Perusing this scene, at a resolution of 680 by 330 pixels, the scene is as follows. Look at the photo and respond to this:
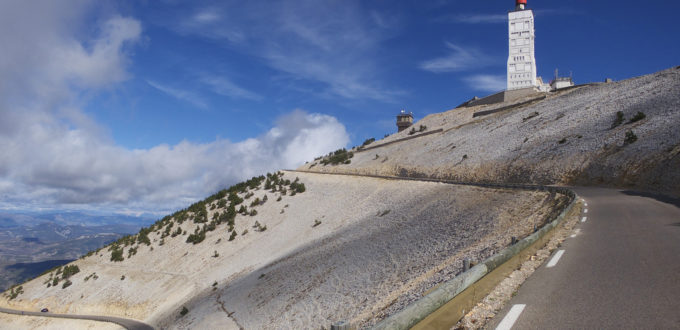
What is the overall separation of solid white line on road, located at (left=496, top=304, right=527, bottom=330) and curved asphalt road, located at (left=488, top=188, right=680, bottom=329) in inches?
0.5

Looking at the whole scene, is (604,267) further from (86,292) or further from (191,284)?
(86,292)

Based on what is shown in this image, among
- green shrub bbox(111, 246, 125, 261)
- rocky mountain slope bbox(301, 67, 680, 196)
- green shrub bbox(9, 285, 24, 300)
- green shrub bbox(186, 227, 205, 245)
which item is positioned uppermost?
rocky mountain slope bbox(301, 67, 680, 196)

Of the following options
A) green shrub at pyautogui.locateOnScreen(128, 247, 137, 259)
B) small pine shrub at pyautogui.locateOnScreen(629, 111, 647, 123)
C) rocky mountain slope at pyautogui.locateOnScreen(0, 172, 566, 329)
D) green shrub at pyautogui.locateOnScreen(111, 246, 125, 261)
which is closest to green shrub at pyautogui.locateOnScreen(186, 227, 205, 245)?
rocky mountain slope at pyautogui.locateOnScreen(0, 172, 566, 329)

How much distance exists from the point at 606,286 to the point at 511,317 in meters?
2.34

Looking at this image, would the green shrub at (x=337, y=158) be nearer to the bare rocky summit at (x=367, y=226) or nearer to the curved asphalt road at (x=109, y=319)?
the bare rocky summit at (x=367, y=226)

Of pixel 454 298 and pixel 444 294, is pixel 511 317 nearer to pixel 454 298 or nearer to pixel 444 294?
pixel 454 298

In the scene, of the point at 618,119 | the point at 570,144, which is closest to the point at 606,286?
the point at 570,144

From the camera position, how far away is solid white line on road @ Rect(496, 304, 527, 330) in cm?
548

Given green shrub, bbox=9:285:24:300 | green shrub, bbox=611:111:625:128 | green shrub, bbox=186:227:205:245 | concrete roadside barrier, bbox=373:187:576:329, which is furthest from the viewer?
green shrub, bbox=9:285:24:300

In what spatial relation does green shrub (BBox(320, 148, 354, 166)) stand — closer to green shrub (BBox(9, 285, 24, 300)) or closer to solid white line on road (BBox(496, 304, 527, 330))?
green shrub (BBox(9, 285, 24, 300))

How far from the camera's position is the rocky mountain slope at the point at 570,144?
3081 centimetres

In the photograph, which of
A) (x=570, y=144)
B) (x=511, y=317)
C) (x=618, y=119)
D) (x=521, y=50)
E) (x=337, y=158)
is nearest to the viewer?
(x=511, y=317)

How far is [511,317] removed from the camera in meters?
5.80

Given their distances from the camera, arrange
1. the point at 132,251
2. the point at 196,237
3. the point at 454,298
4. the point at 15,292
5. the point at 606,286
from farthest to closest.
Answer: the point at 15,292
the point at 132,251
the point at 196,237
the point at 606,286
the point at 454,298
